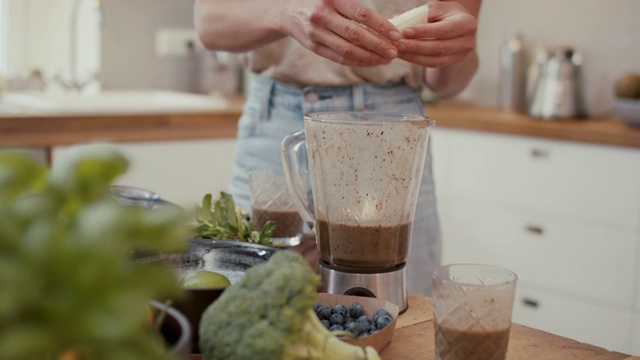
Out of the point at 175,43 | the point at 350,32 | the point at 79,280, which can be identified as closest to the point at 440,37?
the point at 350,32

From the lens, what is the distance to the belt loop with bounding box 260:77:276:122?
1.66 metres

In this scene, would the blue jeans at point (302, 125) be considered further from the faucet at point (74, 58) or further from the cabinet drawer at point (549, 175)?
the faucet at point (74, 58)

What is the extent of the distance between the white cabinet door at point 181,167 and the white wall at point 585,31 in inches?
49.4

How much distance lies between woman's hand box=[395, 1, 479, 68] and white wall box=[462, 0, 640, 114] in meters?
2.10

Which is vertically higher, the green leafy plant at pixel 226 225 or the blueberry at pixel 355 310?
the green leafy plant at pixel 226 225

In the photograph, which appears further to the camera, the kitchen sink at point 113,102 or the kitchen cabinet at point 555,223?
the kitchen sink at point 113,102

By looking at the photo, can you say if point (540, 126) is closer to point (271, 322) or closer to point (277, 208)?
point (277, 208)

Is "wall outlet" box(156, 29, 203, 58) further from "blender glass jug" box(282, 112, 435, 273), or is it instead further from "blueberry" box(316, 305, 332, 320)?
"blueberry" box(316, 305, 332, 320)

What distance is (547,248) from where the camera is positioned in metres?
2.86

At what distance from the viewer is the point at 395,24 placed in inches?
51.8

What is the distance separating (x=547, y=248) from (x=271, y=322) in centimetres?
228

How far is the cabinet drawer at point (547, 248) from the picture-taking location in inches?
106

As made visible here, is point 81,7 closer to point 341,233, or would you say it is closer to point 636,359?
point 341,233

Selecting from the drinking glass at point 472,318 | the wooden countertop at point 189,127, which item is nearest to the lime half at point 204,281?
the drinking glass at point 472,318
